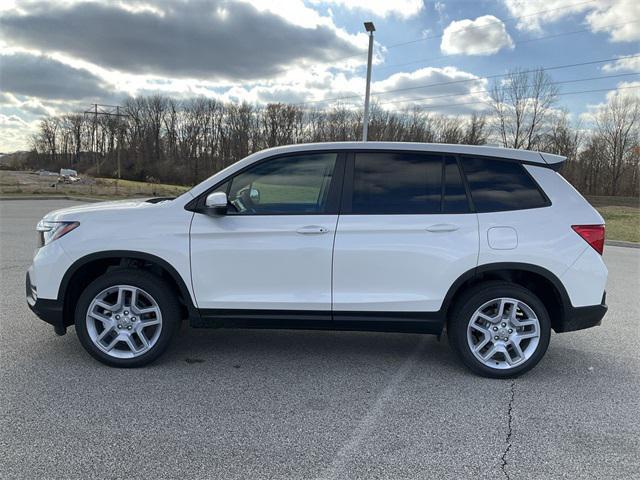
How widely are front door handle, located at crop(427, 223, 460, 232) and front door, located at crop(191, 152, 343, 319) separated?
78 cm

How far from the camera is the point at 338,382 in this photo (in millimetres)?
3732

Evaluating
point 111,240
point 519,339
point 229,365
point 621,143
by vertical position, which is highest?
point 621,143

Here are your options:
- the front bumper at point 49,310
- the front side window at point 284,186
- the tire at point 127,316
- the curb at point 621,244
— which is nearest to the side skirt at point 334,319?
the tire at point 127,316

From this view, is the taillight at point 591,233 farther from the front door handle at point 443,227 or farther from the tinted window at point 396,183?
the tinted window at point 396,183

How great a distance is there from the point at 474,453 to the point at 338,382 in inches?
48.8

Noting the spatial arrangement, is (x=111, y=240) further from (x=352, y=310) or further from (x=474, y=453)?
(x=474, y=453)

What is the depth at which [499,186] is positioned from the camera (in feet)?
12.7

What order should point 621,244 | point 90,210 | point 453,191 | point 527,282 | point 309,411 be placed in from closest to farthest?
1. point 309,411
2. point 453,191
3. point 90,210
4. point 527,282
5. point 621,244

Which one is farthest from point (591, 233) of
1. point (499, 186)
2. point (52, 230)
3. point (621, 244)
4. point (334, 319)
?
point (621, 244)

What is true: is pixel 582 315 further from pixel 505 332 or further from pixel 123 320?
Answer: pixel 123 320

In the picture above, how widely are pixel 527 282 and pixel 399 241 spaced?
1.28m

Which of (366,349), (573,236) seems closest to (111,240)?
(366,349)

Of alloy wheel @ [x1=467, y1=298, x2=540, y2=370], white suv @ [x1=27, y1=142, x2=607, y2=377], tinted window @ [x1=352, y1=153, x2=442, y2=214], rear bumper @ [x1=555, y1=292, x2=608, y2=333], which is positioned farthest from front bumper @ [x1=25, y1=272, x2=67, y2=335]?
rear bumper @ [x1=555, y1=292, x2=608, y2=333]

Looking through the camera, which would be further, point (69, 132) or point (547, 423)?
point (69, 132)
